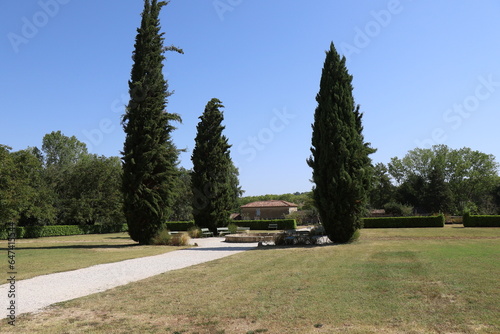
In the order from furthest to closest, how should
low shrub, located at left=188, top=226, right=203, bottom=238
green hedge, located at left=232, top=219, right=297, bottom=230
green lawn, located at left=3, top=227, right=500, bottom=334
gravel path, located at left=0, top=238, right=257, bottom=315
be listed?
green hedge, located at left=232, top=219, right=297, bottom=230, low shrub, located at left=188, top=226, right=203, bottom=238, gravel path, located at left=0, top=238, right=257, bottom=315, green lawn, located at left=3, top=227, right=500, bottom=334

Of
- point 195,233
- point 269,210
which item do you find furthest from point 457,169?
point 195,233

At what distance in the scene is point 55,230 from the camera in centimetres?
3947

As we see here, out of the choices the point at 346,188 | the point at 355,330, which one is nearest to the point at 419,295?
the point at 355,330

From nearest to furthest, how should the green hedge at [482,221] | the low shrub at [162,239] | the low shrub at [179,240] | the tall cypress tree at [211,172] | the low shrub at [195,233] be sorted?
1. the low shrub at [179,240]
2. the low shrub at [162,239]
3. the low shrub at [195,233]
4. the tall cypress tree at [211,172]
5. the green hedge at [482,221]

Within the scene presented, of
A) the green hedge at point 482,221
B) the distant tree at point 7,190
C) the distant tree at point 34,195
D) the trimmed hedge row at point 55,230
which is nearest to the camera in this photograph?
the distant tree at point 7,190

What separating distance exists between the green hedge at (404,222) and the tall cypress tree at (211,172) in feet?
59.9

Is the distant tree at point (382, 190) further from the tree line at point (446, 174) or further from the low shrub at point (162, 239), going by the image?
the low shrub at point (162, 239)

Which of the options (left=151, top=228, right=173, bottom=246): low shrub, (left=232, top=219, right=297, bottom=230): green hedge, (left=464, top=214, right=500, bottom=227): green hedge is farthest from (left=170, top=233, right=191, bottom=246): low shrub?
(left=464, top=214, right=500, bottom=227): green hedge

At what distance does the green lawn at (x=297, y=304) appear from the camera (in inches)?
206

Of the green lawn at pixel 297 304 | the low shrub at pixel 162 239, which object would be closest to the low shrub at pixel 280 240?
the low shrub at pixel 162 239

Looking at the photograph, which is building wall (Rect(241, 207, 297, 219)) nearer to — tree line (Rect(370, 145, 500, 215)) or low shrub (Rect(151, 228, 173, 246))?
tree line (Rect(370, 145, 500, 215))

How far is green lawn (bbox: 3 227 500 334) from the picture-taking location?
5227 mm

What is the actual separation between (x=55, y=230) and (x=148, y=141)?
2391 centimetres

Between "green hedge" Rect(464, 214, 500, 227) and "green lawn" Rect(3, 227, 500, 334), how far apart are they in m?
32.1
